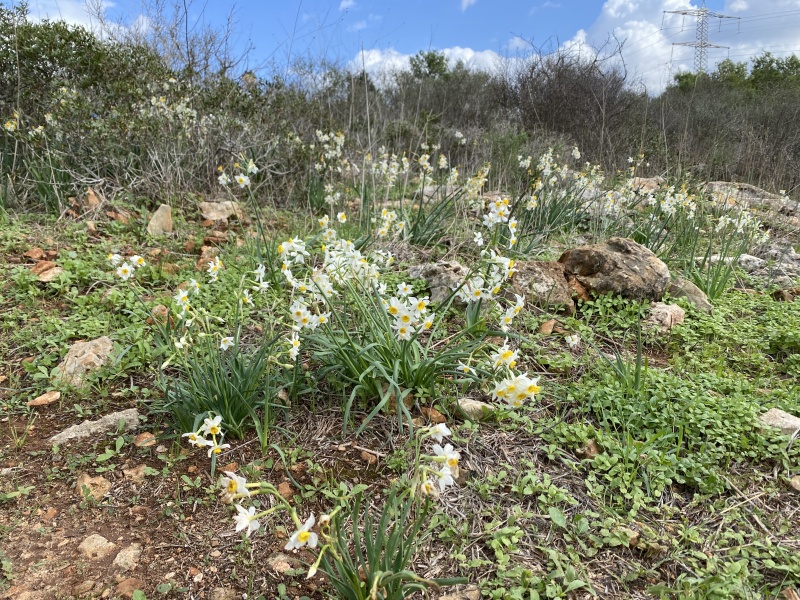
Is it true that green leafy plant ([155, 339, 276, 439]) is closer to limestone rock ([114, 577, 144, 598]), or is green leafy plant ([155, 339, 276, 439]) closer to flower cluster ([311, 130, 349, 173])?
limestone rock ([114, 577, 144, 598])

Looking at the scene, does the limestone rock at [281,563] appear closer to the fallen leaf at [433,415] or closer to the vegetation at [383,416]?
the vegetation at [383,416]

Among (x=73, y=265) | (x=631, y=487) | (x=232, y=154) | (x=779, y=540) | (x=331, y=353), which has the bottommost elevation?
(x=779, y=540)

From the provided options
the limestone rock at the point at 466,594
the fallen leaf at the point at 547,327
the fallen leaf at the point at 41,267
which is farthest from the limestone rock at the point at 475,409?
the fallen leaf at the point at 41,267

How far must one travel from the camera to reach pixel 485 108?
44.5ft

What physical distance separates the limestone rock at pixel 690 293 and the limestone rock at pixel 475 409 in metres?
2.18

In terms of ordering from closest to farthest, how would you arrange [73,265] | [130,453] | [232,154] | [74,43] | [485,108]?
[130,453], [73,265], [74,43], [232,154], [485,108]

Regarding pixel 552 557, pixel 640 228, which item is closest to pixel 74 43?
pixel 640 228

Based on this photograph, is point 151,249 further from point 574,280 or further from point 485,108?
point 485,108

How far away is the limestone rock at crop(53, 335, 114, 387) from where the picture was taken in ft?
8.36

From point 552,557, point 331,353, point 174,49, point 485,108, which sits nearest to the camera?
point 552,557

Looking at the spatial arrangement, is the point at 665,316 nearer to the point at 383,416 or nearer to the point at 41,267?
the point at 383,416

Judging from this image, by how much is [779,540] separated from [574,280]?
206 centimetres

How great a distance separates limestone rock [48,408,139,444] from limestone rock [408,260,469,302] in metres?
1.85

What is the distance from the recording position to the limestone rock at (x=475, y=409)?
2.26 metres
